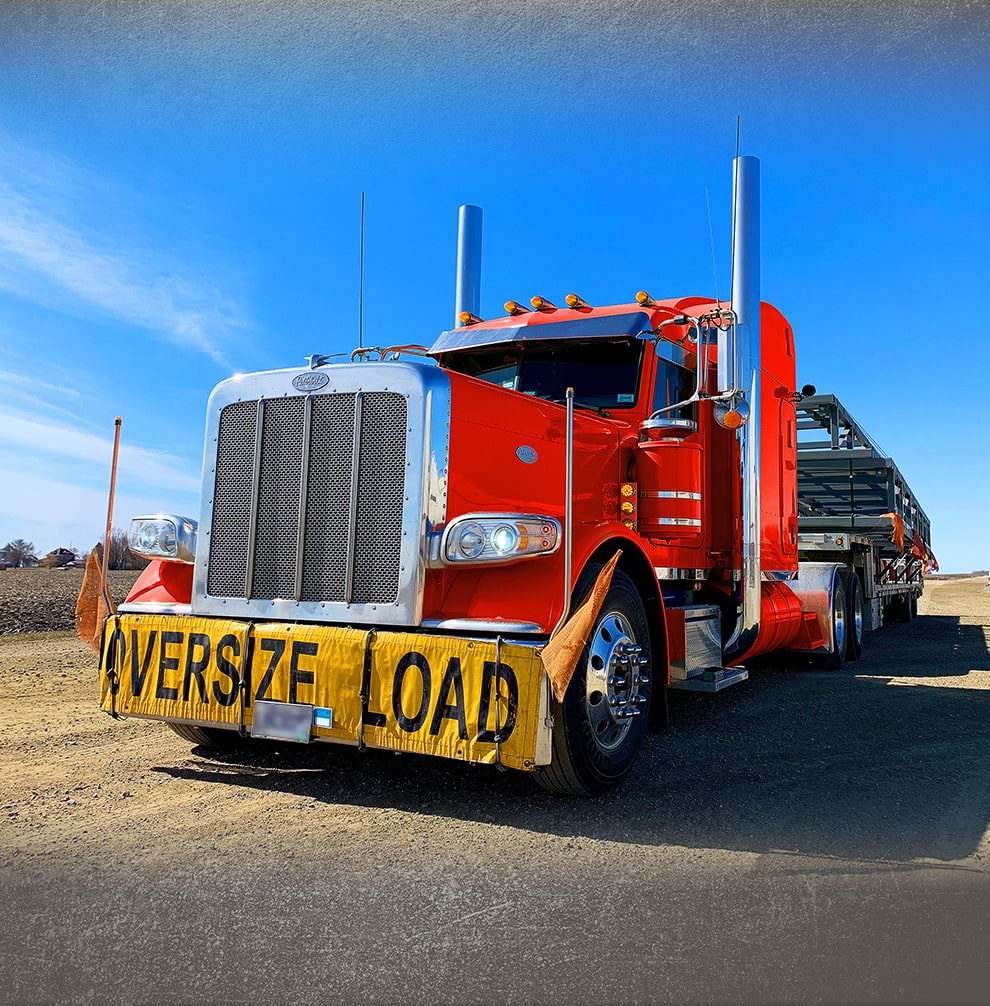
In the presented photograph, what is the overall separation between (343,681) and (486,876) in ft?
3.70

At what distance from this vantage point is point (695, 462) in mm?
5707

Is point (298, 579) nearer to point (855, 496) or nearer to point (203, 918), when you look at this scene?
point (203, 918)

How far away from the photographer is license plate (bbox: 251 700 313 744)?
394cm

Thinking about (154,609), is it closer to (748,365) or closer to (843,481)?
(748,365)

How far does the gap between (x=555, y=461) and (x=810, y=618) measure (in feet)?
17.2

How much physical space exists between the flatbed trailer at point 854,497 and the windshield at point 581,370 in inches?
241

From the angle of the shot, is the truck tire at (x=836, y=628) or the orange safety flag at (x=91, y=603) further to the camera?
the truck tire at (x=836, y=628)

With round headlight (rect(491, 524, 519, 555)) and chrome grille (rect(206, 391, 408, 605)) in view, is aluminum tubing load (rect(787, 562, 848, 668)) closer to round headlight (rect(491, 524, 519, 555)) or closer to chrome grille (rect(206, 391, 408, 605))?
round headlight (rect(491, 524, 519, 555))

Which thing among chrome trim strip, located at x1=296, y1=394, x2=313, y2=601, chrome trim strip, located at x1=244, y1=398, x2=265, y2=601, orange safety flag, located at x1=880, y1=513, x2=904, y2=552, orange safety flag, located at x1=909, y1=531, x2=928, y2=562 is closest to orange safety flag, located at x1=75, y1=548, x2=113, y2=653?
chrome trim strip, located at x1=244, y1=398, x2=265, y2=601

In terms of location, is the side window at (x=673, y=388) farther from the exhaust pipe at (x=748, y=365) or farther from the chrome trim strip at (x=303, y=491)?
the chrome trim strip at (x=303, y=491)

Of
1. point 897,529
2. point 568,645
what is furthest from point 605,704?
point 897,529

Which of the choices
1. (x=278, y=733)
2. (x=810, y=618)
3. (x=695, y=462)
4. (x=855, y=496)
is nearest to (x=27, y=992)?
(x=278, y=733)

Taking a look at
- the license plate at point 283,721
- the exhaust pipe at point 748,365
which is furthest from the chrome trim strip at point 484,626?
the exhaust pipe at point 748,365

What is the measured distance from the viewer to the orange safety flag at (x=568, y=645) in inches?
140
